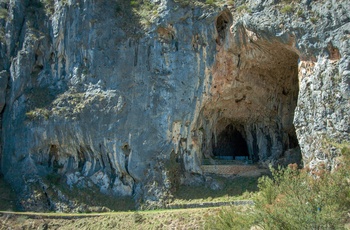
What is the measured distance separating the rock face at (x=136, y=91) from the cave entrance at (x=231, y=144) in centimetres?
393

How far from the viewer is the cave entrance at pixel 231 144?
128ft

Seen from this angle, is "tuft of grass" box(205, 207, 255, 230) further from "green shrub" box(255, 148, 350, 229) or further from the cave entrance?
the cave entrance

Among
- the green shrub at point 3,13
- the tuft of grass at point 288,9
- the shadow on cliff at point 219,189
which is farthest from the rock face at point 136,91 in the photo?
the green shrub at point 3,13

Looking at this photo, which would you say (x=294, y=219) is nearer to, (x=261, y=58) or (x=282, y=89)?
(x=261, y=58)

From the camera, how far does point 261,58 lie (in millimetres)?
30922

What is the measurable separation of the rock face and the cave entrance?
12.9 ft

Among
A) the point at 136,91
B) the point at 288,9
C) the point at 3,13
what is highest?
the point at 3,13

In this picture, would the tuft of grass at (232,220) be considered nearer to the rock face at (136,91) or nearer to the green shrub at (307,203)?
the green shrub at (307,203)

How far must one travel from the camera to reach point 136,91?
31531 millimetres

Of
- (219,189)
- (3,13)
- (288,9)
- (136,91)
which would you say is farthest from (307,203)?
(3,13)

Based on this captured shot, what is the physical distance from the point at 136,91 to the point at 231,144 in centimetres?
1306

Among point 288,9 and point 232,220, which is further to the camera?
point 288,9

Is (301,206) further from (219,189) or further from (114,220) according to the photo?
(219,189)

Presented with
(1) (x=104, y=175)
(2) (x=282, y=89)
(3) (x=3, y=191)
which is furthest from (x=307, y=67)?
(3) (x=3, y=191)
